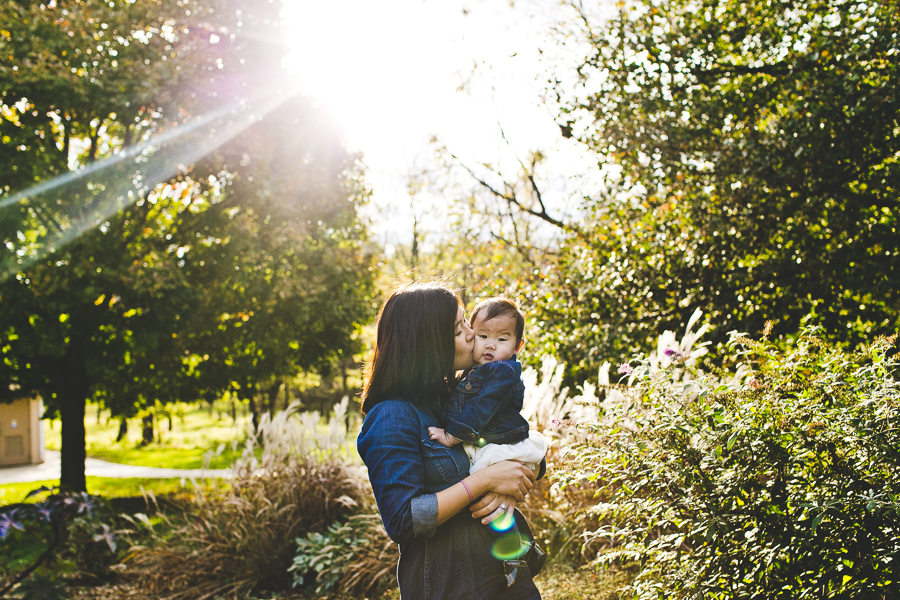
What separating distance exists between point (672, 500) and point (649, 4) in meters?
5.09

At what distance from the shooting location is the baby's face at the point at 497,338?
6.85 ft

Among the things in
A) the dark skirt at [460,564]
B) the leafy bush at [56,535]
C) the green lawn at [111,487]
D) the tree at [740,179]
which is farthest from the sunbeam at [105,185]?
the dark skirt at [460,564]

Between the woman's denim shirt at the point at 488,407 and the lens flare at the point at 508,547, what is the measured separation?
0.89 ft

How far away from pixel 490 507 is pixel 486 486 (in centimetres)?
6

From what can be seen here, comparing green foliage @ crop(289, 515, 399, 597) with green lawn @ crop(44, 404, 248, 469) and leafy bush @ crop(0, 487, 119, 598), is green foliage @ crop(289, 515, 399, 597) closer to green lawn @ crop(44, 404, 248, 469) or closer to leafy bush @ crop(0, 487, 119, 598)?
leafy bush @ crop(0, 487, 119, 598)

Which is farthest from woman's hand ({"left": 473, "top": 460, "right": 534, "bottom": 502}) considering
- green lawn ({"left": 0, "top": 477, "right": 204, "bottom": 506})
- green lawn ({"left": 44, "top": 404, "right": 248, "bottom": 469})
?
green lawn ({"left": 44, "top": 404, "right": 248, "bottom": 469})

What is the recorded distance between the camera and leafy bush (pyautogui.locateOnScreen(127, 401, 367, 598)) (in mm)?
4848

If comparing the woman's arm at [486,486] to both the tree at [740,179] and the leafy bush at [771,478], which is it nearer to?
the leafy bush at [771,478]

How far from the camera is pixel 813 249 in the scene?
496cm

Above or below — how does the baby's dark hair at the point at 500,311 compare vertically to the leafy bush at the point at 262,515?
above

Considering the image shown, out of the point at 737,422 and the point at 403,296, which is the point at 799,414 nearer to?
the point at 737,422

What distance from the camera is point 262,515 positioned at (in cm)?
492

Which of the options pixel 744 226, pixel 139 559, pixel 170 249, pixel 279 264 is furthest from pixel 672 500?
pixel 170 249

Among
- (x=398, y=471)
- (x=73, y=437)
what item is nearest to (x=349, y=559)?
(x=398, y=471)
